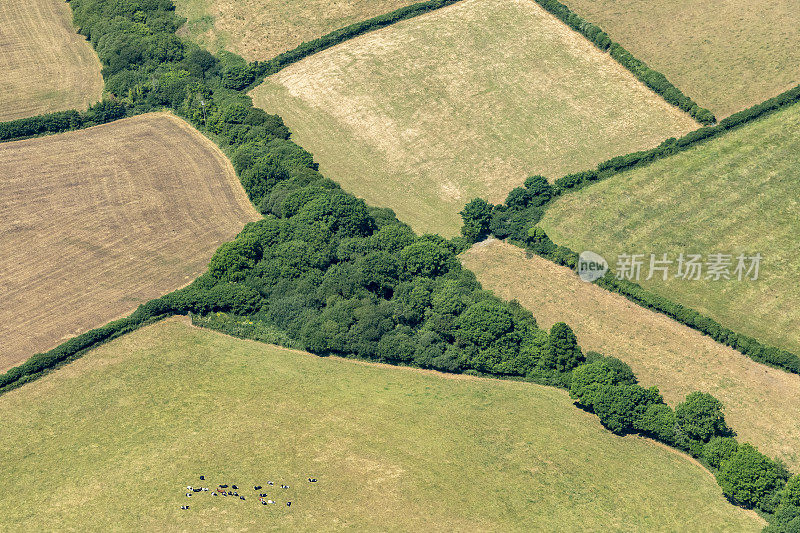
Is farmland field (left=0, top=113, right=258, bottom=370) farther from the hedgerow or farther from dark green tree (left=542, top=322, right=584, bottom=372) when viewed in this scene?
the hedgerow

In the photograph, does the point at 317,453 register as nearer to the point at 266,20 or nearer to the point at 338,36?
the point at 338,36

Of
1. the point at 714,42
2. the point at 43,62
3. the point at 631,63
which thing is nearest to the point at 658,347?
the point at 631,63

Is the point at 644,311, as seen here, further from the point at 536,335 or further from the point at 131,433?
the point at 131,433

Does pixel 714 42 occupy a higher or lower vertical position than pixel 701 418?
higher

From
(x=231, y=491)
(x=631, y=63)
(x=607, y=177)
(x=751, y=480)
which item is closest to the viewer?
(x=231, y=491)

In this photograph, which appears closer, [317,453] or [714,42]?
[317,453]

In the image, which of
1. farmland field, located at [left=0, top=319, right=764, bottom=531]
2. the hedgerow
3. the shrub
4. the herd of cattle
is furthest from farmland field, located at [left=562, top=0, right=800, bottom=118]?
the herd of cattle
